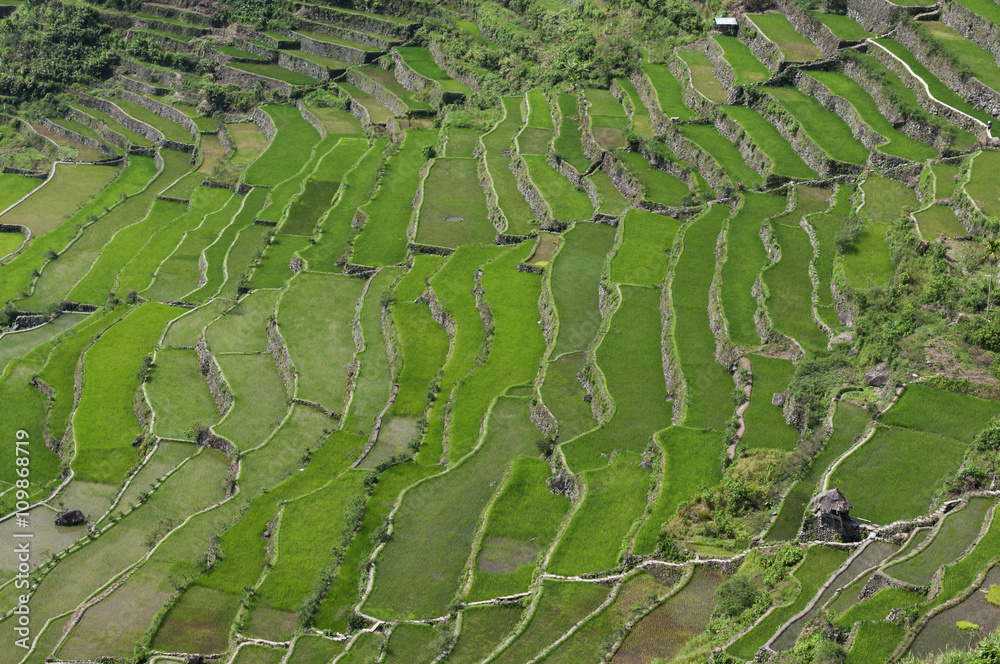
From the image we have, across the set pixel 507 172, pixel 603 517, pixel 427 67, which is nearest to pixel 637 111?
pixel 507 172

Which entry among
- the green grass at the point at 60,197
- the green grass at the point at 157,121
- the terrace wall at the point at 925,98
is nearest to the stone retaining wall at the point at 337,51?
the green grass at the point at 157,121

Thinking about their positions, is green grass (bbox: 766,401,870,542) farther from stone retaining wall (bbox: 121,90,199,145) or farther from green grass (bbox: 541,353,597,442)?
stone retaining wall (bbox: 121,90,199,145)

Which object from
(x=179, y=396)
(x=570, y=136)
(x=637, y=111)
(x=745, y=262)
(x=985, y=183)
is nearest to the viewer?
(x=985, y=183)

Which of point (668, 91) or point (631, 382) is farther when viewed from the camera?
point (668, 91)

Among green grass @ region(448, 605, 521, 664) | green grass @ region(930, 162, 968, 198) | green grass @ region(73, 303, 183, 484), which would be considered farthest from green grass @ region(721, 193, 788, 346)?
green grass @ region(73, 303, 183, 484)

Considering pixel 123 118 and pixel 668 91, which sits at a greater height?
pixel 668 91

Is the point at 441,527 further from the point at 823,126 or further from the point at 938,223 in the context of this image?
the point at 823,126
